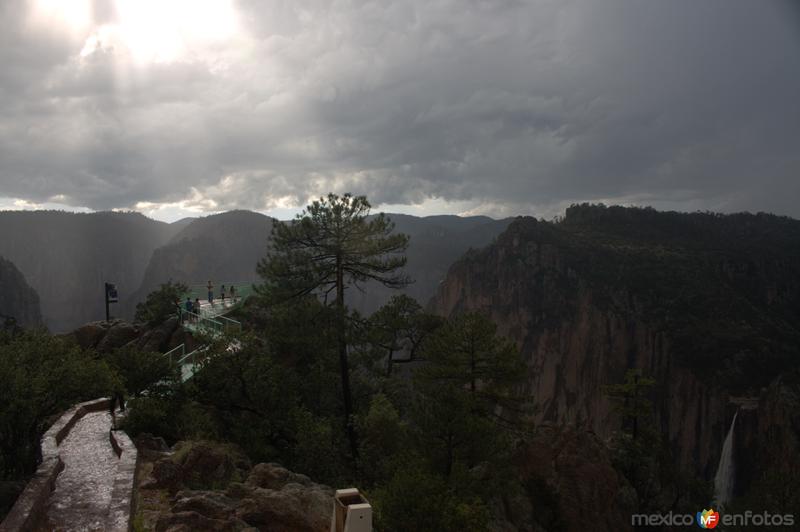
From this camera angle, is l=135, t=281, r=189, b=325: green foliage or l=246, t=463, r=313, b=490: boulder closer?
l=246, t=463, r=313, b=490: boulder

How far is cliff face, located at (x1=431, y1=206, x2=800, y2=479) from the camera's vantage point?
6284cm

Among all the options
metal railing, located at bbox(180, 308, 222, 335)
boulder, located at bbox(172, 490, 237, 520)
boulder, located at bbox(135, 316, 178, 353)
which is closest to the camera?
boulder, located at bbox(172, 490, 237, 520)

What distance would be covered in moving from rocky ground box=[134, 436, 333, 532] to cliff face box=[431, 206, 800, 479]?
45.4 m

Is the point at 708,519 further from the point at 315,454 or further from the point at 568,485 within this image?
the point at 315,454

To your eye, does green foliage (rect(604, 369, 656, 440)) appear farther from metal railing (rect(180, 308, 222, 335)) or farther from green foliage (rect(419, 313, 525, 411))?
metal railing (rect(180, 308, 222, 335))

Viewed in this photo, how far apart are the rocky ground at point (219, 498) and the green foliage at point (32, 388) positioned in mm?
2192

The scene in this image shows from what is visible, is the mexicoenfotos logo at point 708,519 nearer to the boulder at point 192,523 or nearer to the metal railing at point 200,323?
the boulder at point 192,523

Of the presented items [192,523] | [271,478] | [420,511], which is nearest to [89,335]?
[271,478]

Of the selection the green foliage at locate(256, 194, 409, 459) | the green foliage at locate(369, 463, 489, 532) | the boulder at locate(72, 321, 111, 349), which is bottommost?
the green foliage at locate(369, 463, 489, 532)

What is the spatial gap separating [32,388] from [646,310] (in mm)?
82966

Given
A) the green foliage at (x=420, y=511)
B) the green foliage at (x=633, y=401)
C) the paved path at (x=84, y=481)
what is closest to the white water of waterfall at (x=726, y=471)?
the green foliage at (x=633, y=401)

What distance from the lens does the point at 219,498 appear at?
29.2 ft

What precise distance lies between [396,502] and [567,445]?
1476 centimetres

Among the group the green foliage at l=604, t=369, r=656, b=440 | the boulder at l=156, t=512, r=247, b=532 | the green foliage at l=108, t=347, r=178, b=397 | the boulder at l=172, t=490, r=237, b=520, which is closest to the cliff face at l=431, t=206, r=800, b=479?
the green foliage at l=604, t=369, r=656, b=440
